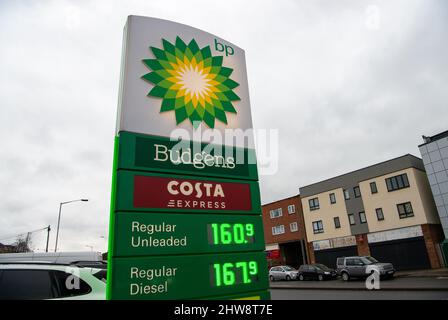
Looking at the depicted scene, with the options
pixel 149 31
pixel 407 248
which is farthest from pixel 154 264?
pixel 407 248

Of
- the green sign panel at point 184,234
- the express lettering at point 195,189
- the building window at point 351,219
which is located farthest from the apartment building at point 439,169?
→ the express lettering at point 195,189

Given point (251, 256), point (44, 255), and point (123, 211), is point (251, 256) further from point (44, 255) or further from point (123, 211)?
point (44, 255)

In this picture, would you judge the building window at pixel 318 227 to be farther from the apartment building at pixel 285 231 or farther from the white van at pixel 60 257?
the white van at pixel 60 257

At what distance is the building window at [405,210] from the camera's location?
1212 inches

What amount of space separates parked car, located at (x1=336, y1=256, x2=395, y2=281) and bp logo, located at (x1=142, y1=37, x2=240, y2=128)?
21.4 meters

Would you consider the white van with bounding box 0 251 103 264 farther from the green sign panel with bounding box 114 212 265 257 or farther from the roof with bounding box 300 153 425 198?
the roof with bounding box 300 153 425 198

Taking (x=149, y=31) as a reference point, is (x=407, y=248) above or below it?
below

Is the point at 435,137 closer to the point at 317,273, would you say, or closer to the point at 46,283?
the point at 317,273

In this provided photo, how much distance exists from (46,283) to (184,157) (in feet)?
9.95

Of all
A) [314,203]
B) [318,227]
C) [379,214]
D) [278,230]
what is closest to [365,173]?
[379,214]

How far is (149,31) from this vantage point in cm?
448

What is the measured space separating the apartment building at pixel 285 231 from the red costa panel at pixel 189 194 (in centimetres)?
4034
